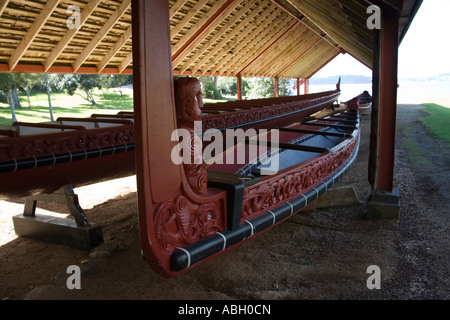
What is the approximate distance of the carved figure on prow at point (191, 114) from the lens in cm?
157

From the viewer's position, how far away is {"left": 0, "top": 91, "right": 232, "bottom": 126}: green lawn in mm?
15360

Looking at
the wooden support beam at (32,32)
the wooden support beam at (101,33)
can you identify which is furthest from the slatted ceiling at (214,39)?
the wooden support beam at (32,32)

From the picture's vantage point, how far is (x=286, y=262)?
2.81 m

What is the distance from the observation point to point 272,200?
2191mm

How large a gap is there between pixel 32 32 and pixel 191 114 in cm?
519

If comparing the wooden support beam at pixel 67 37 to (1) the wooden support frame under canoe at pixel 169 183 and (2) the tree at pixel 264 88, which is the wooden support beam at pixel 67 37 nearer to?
(1) the wooden support frame under canoe at pixel 169 183

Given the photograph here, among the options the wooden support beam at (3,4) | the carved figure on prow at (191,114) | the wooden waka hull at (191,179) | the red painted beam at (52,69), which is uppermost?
the wooden support beam at (3,4)

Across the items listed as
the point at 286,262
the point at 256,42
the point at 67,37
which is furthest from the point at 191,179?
the point at 256,42

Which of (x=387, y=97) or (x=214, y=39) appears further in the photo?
(x=214, y=39)

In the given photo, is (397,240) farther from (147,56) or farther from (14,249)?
(14,249)

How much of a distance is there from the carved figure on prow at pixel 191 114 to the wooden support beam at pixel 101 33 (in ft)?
17.2

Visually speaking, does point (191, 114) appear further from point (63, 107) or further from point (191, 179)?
point (63, 107)

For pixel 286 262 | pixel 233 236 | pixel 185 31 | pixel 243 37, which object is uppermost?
pixel 243 37

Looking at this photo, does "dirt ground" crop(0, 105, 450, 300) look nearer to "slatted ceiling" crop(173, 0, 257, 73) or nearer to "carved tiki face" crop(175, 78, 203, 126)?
"carved tiki face" crop(175, 78, 203, 126)
